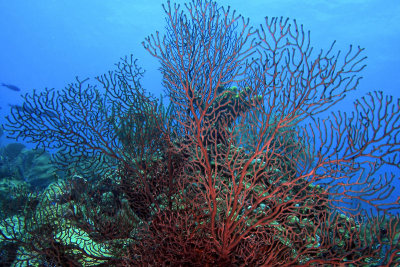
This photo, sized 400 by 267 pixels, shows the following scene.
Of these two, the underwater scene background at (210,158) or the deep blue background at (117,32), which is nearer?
the underwater scene background at (210,158)

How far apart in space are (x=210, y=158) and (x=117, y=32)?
69.1 meters

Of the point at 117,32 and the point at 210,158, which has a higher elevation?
the point at 117,32

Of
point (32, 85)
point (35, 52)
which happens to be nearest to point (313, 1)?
point (35, 52)

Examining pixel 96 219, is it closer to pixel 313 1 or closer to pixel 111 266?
pixel 111 266

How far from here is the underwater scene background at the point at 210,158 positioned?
3.04 metres

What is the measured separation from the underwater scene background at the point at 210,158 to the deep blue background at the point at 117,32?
2.03 ft

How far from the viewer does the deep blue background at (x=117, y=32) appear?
3219 centimetres

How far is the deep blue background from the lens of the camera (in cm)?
3219

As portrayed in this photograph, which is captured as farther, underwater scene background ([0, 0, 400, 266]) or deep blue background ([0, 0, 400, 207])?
deep blue background ([0, 0, 400, 207])

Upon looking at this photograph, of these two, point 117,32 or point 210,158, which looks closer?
point 210,158

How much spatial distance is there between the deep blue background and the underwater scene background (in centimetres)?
62

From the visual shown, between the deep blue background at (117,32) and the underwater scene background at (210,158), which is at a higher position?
the deep blue background at (117,32)

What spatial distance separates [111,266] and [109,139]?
2.34 metres

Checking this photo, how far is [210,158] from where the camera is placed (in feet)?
17.4
